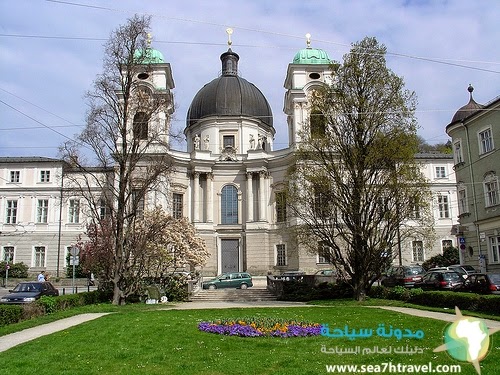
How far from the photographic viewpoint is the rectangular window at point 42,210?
5156 centimetres

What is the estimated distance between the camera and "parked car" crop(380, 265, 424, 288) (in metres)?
31.2

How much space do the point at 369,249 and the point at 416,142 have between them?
6.42m

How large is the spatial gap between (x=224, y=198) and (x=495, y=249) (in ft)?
89.1

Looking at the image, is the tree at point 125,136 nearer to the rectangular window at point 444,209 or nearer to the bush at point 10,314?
the bush at point 10,314

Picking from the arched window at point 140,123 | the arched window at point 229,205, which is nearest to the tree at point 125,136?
the arched window at point 140,123

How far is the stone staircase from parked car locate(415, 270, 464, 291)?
9.99 metres

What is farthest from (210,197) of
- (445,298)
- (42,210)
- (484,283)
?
(445,298)

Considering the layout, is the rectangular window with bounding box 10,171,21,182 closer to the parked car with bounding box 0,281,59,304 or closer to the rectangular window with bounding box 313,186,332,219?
the parked car with bounding box 0,281,59,304

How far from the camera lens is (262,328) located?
13156 millimetres

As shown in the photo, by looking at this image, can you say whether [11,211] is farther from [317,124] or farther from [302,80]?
[317,124]

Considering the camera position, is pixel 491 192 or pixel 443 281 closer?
pixel 443 281

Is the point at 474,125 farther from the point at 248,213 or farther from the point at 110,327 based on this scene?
the point at 110,327

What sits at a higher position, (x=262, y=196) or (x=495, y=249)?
(x=262, y=196)

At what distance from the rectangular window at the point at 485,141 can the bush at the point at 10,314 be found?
110 feet
